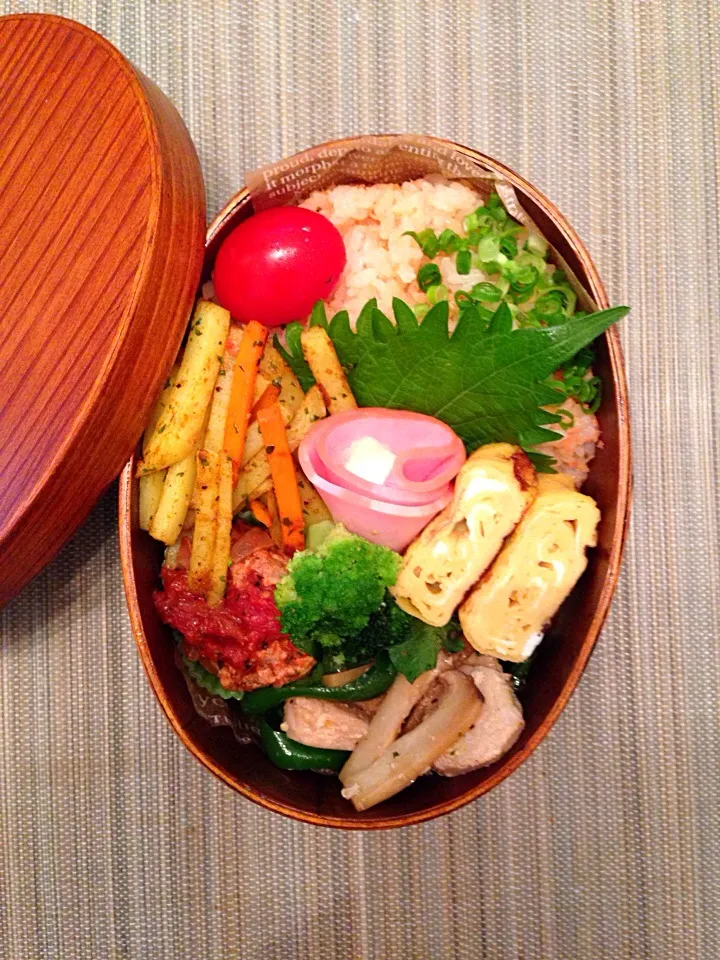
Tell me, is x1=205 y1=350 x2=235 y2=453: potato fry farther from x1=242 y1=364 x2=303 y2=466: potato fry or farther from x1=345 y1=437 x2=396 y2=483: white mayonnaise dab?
x1=345 y1=437 x2=396 y2=483: white mayonnaise dab


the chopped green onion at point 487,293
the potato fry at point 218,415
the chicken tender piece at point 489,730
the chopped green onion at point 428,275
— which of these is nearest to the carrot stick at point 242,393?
the potato fry at point 218,415

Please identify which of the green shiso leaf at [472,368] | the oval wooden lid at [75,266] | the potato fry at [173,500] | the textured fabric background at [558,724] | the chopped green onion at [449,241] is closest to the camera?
the oval wooden lid at [75,266]

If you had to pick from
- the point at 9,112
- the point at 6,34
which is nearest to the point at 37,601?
the point at 9,112

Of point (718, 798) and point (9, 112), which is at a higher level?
point (9, 112)

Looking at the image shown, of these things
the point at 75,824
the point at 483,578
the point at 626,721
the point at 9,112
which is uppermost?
the point at 9,112

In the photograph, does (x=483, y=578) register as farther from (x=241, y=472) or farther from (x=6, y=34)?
(x=6, y=34)

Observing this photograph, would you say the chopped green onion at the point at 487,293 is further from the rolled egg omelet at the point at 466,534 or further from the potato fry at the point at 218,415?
the potato fry at the point at 218,415
